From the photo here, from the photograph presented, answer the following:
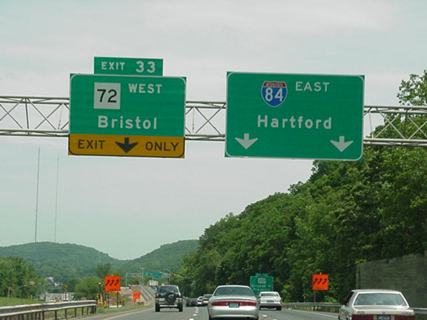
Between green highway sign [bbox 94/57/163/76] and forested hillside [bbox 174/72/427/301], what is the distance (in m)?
9.38

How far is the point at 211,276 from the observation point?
188 metres

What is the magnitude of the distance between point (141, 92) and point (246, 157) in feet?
14.5

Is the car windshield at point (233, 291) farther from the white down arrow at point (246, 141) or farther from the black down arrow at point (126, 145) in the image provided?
the black down arrow at point (126, 145)

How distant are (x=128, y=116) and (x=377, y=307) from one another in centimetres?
1186

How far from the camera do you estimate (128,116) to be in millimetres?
28891

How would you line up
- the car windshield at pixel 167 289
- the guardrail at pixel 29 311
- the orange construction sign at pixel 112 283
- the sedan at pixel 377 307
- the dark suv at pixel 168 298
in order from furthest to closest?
the orange construction sign at pixel 112 283 → the car windshield at pixel 167 289 → the dark suv at pixel 168 298 → the guardrail at pixel 29 311 → the sedan at pixel 377 307

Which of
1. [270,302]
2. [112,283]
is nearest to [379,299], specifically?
[112,283]

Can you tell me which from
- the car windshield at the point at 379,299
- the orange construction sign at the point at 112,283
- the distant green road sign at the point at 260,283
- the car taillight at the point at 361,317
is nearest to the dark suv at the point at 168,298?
the orange construction sign at the point at 112,283

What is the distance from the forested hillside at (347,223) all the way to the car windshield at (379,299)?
8.63 meters

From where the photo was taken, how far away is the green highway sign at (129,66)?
29656 millimetres

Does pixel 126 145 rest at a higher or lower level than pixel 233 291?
higher

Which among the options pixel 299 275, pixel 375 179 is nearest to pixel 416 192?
pixel 375 179

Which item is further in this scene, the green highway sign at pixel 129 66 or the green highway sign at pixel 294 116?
the green highway sign at pixel 129 66

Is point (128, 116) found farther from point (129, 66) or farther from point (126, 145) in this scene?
point (129, 66)
